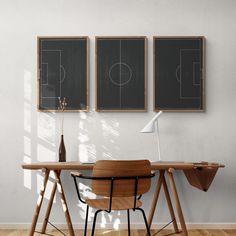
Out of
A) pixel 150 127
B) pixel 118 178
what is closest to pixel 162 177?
pixel 150 127

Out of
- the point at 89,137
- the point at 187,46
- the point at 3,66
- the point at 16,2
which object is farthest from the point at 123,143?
the point at 16,2

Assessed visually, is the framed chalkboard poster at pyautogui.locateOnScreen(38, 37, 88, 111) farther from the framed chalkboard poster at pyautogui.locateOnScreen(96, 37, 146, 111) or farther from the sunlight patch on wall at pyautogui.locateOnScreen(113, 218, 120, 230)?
the sunlight patch on wall at pyautogui.locateOnScreen(113, 218, 120, 230)

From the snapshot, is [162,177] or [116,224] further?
[116,224]

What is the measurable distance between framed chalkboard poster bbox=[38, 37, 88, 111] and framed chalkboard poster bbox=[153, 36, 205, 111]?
0.75 metres

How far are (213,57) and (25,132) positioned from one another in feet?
6.85

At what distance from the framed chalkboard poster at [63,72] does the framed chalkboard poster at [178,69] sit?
2.46 ft

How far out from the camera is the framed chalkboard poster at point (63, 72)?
4250mm

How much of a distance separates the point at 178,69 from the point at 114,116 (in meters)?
0.82

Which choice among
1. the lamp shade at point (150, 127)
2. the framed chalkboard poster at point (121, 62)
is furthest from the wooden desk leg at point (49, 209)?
the framed chalkboard poster at point (121, 62)

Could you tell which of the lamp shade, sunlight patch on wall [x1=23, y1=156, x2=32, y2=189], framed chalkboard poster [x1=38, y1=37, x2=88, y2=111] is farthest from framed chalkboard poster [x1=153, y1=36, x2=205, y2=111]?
sunlight patch on wall [x1=23, y1=156, x2=32, y2=189]

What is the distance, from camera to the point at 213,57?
4273 mm

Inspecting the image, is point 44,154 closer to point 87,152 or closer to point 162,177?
point 87,152

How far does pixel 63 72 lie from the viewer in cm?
427

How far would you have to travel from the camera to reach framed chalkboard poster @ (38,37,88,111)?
4250 millimetres
